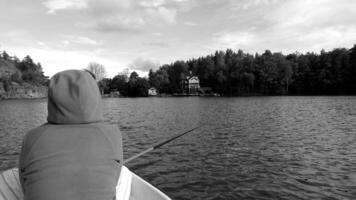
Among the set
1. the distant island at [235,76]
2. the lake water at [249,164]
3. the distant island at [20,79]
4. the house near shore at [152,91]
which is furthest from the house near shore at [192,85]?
the lake water at [249,164]

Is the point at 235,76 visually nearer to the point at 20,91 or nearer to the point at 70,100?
the point at 20,91

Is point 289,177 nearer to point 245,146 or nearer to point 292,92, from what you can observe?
point 245,146

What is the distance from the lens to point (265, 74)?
128 metres

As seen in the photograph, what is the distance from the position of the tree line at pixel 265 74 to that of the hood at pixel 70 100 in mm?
122809

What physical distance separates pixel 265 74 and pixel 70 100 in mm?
133205

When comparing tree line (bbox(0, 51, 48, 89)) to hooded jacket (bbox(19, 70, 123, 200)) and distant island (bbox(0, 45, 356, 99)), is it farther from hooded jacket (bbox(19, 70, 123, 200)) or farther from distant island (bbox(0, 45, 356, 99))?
hooded jacket (bbox(19, 70, 123, 200))

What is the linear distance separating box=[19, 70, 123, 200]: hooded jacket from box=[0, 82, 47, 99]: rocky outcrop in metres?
171

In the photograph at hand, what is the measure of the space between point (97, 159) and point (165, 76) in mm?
173164

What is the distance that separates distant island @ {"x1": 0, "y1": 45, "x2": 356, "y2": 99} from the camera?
113062mm

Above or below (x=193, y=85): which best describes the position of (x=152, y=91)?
below

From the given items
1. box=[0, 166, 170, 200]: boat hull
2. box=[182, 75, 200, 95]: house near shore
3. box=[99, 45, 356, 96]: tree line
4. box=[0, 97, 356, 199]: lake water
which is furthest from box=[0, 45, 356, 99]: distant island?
box=[0, 166, 170, 200]: boat hull

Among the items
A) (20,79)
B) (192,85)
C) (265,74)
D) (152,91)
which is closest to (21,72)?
(20,79)

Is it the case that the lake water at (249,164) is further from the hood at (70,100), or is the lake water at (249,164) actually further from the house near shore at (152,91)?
the house near shore at (152,91)

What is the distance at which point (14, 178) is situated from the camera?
3.41 metres
